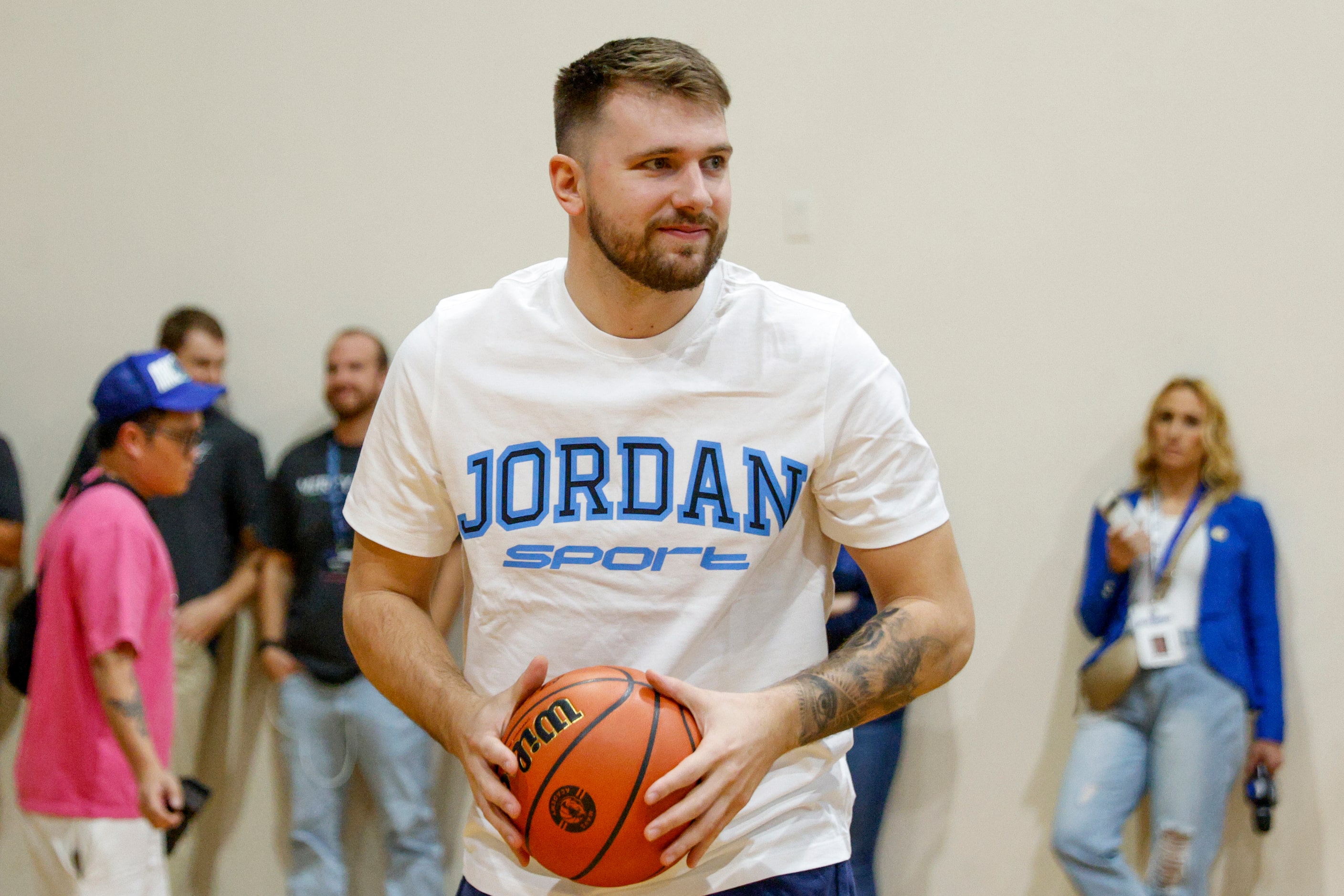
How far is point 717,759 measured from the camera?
152 cm

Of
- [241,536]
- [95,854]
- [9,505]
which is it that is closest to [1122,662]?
[95,854]

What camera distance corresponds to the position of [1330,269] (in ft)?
13.8

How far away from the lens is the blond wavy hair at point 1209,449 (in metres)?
4.16

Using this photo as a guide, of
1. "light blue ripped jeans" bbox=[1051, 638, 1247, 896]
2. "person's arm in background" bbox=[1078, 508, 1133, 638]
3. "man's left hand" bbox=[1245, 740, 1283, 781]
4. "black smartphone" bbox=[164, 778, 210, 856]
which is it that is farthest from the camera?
"person's arm in background" bbox=[1078, 508, 1133, 638]

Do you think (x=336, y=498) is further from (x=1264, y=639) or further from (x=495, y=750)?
(x=1264, y=639)

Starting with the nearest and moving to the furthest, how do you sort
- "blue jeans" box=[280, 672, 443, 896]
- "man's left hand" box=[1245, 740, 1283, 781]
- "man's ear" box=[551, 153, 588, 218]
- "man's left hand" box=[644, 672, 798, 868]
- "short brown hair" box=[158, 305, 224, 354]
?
"man's left hand" box=[644, 672, 798, 868], "man's ear" box=[551, 153, 588, 218], "man's left hand" box=[1245, 740, 1283, 781], "blue jeans" box=[280, 672, 443, 896], "short brown hair" box=[158, 305, 224, 354]

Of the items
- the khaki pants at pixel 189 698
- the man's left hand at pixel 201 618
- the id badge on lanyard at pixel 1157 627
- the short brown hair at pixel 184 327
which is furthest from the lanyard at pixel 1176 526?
the short brown hair at pixel 184 327

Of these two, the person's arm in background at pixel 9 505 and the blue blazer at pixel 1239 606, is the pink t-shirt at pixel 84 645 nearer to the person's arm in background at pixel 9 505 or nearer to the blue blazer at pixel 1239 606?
the person's arm in background at pixel 9 505

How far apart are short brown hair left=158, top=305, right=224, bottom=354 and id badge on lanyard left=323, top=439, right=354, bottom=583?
0.86 meters

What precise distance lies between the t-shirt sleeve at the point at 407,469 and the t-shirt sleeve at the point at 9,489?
11.5ft

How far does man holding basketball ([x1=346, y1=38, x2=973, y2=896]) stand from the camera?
183cm

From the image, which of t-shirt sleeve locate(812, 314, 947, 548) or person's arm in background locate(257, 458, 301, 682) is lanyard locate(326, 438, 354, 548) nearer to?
person's arm in background locate(257, 458, 301, 682)

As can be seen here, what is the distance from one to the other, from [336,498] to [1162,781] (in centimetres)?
301

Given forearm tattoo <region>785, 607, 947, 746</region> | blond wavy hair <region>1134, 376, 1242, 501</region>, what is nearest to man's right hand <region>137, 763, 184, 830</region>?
forearm tattoo <region>785, 607, 947, 746</region>
